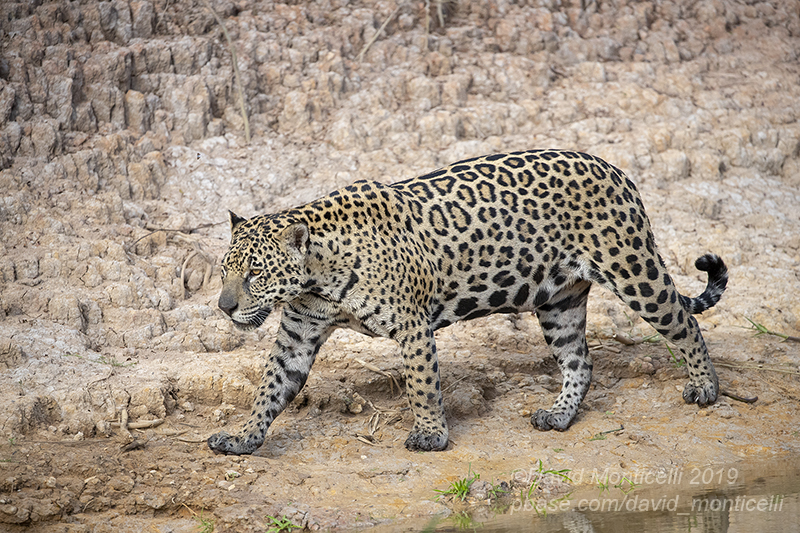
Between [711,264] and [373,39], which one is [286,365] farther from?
[373,39]

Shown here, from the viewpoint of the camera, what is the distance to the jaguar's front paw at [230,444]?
646 centimetres

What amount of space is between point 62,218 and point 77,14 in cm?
304

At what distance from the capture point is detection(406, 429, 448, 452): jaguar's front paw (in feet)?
21.8

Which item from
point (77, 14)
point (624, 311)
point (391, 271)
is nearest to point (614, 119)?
point (624, 311)

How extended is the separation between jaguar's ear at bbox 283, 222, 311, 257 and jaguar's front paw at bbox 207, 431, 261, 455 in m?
1.55

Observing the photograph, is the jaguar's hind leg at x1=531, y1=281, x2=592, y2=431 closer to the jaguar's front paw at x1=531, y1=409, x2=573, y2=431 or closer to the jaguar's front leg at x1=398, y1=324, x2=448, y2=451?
the jaguar's front paw at x1=531, y1=409, x2=573, y2=431

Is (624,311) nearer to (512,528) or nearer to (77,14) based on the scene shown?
(512,528)

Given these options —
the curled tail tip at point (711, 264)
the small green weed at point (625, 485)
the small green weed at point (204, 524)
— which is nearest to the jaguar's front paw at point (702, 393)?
the curled tail tip at point (711, 264)

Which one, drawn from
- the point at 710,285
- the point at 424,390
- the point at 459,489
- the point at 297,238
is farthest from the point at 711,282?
the point at 297,238

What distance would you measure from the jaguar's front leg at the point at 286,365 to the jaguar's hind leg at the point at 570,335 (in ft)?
6.86

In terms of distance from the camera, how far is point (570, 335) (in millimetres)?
7578

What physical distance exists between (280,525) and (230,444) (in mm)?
A: 1065

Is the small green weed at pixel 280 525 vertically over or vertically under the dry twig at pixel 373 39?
under

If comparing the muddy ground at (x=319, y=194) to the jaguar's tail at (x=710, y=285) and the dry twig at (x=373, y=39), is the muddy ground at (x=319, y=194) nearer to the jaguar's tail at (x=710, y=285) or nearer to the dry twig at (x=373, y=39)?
the dry twig at (x=373, y=39)
